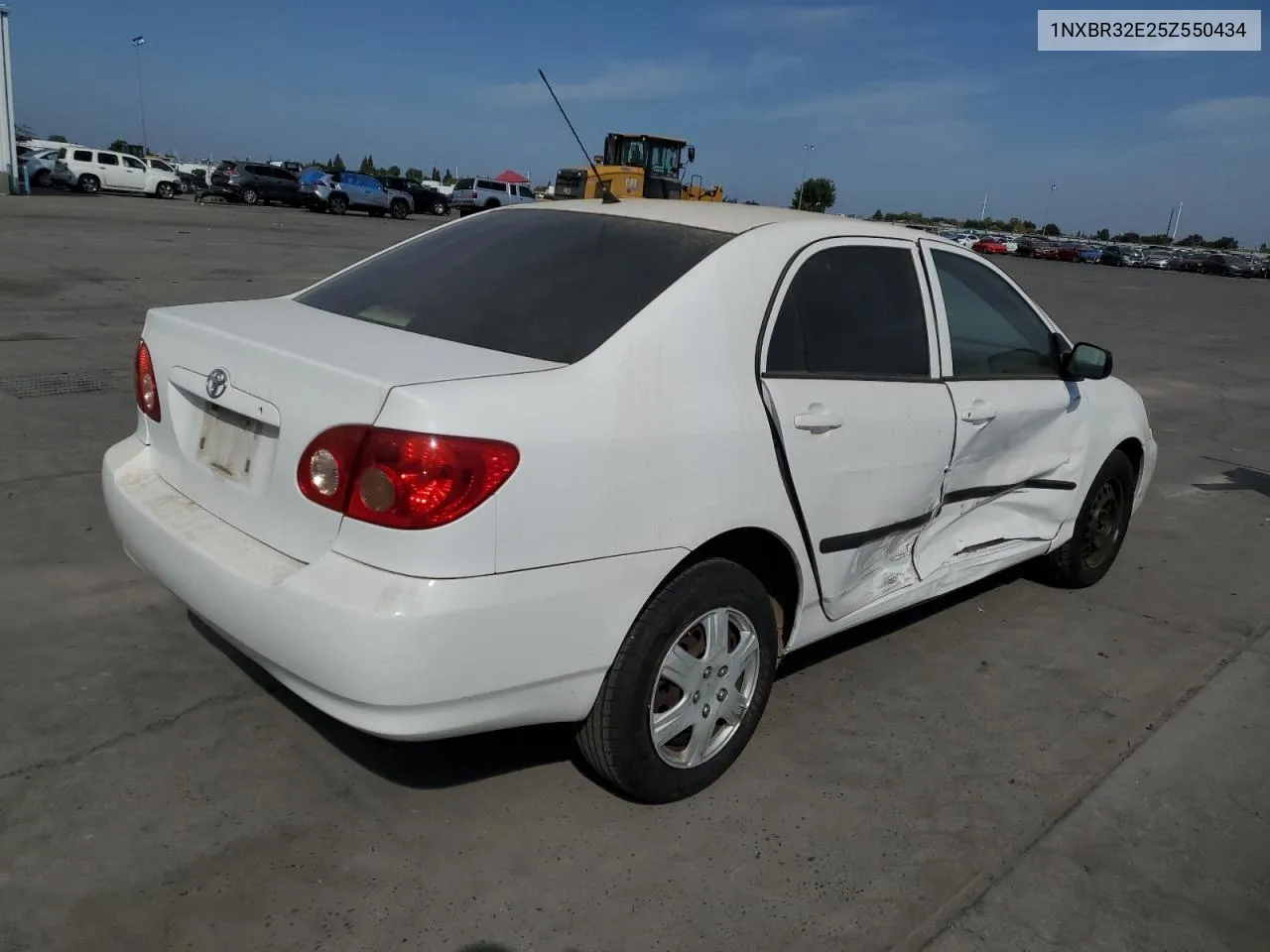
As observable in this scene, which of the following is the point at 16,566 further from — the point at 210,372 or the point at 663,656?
the point at 663,656

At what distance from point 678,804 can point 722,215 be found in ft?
6.16

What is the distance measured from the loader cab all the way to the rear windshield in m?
25.3

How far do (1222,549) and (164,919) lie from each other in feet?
18.9

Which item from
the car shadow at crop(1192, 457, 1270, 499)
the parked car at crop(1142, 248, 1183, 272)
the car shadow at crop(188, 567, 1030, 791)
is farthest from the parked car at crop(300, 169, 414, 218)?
the parked car at crop(1142, 248, 1183, 272)

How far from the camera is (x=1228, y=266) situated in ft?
180

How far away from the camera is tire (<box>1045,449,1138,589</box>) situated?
15.8 ft

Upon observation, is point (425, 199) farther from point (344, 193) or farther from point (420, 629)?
point (420, 629)

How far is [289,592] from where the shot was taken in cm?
240

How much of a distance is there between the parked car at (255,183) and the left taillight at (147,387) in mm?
39078

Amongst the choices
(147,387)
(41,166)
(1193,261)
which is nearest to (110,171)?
(41,166)

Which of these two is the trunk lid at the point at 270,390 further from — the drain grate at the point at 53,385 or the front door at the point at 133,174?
the front door at the point at 133,174

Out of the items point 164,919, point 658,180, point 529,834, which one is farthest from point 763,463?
point 658,180

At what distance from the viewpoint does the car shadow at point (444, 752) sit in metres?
3.03

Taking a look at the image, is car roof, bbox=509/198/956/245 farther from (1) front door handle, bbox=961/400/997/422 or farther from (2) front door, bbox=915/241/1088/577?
(1) front door handle, bbox=961/400/997/422
